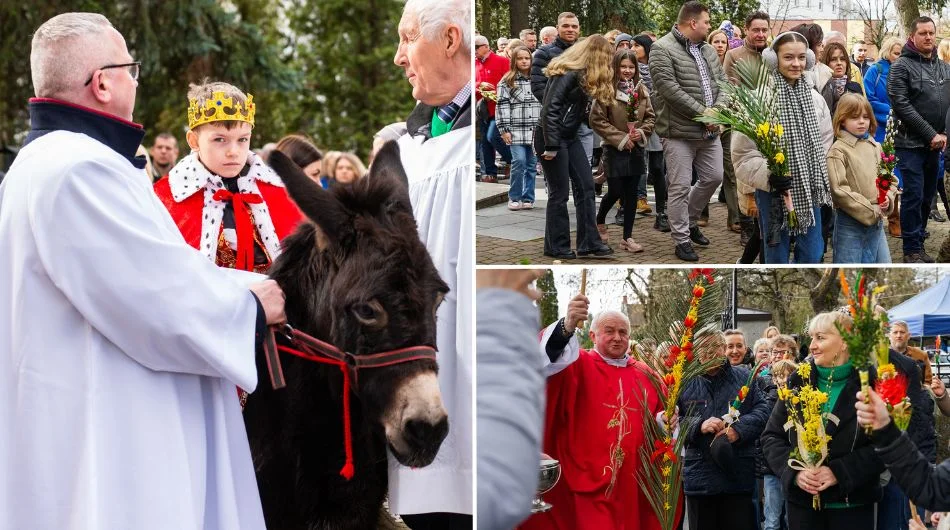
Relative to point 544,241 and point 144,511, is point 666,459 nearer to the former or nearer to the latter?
point 544,241

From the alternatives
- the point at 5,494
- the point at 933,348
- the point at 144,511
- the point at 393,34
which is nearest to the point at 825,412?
the point at 933,348

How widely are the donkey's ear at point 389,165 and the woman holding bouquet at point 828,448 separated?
6.13ft

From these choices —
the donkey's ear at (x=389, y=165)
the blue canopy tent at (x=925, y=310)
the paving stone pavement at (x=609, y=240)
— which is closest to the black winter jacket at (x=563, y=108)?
the paving stone pavement at (x=609, y=240)

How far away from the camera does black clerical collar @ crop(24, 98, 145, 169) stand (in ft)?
11.0

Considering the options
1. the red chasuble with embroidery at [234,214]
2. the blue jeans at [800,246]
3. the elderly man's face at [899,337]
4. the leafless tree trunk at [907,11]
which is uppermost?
the leafless tree trunk at [907,11]

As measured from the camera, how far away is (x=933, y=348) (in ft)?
14.8

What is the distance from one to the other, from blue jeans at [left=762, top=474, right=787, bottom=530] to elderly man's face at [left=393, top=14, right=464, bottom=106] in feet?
7.68

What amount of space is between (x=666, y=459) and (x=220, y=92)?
97.6 inches

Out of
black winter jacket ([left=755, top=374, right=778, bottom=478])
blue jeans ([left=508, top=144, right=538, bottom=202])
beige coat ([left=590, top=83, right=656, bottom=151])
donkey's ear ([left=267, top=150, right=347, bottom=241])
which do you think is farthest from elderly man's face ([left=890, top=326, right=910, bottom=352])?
donkey's ear ([left=267, top=150, right=347, bottom=241])

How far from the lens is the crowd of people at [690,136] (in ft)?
15.5

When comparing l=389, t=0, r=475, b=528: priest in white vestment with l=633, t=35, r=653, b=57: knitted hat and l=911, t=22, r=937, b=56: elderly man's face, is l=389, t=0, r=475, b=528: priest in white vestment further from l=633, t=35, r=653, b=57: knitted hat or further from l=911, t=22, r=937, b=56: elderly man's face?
l=911, t=22, r=937, b=56: elderly man's face

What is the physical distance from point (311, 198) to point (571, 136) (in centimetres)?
195

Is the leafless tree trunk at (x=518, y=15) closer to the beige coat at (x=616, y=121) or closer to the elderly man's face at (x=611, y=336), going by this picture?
the beige coat at (x=616, y=121)

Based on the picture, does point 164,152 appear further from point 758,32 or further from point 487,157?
point 758,32
